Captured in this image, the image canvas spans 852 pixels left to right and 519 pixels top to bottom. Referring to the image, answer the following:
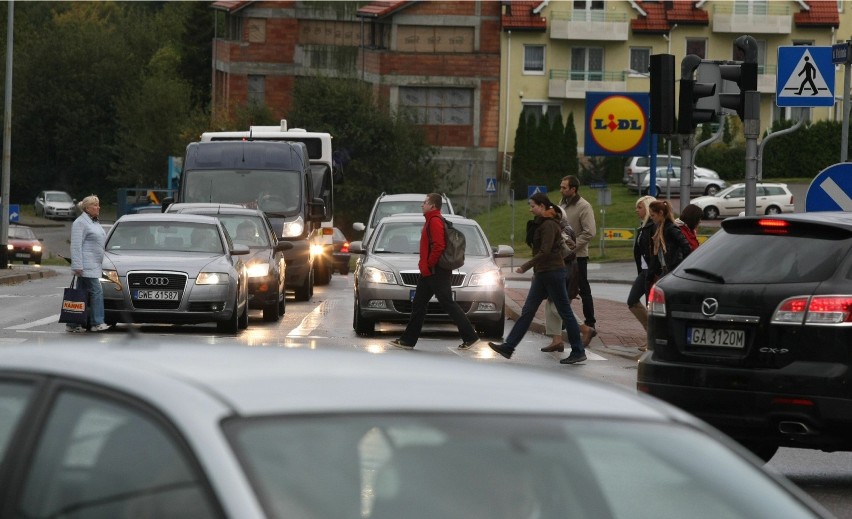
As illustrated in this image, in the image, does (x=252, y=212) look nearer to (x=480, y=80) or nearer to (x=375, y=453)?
(x=375, y=453)

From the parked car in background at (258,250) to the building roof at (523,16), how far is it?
58700 millimetres

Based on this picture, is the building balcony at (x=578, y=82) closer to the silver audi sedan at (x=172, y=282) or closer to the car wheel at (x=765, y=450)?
the silver audi sedan at (x=172, y=282)

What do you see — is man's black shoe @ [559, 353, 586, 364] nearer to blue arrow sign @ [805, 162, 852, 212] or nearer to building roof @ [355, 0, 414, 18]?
blue arrow sign @ [805, 162, 852, 212]

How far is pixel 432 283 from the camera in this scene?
18.4 metres

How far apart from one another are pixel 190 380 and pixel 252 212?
21905 mm

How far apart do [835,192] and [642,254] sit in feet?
8.46

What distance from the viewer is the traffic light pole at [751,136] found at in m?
15.1

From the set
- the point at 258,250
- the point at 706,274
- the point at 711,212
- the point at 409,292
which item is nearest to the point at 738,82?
the point at 409,292

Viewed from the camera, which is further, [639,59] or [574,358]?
[639,59]

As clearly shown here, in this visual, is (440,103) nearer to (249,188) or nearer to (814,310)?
(249,188)

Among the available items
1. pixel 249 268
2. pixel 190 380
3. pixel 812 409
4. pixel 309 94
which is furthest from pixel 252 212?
pixel 309 94

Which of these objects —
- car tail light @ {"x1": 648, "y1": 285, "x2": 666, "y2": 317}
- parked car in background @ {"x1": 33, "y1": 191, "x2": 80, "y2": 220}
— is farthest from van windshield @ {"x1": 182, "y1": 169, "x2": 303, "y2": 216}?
parked car in background @ {"x1": 33, "y1": 191, "x2": 80, "y2": 220}

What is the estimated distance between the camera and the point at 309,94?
251 feet

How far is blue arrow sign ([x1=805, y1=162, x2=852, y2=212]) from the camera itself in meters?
15.4
